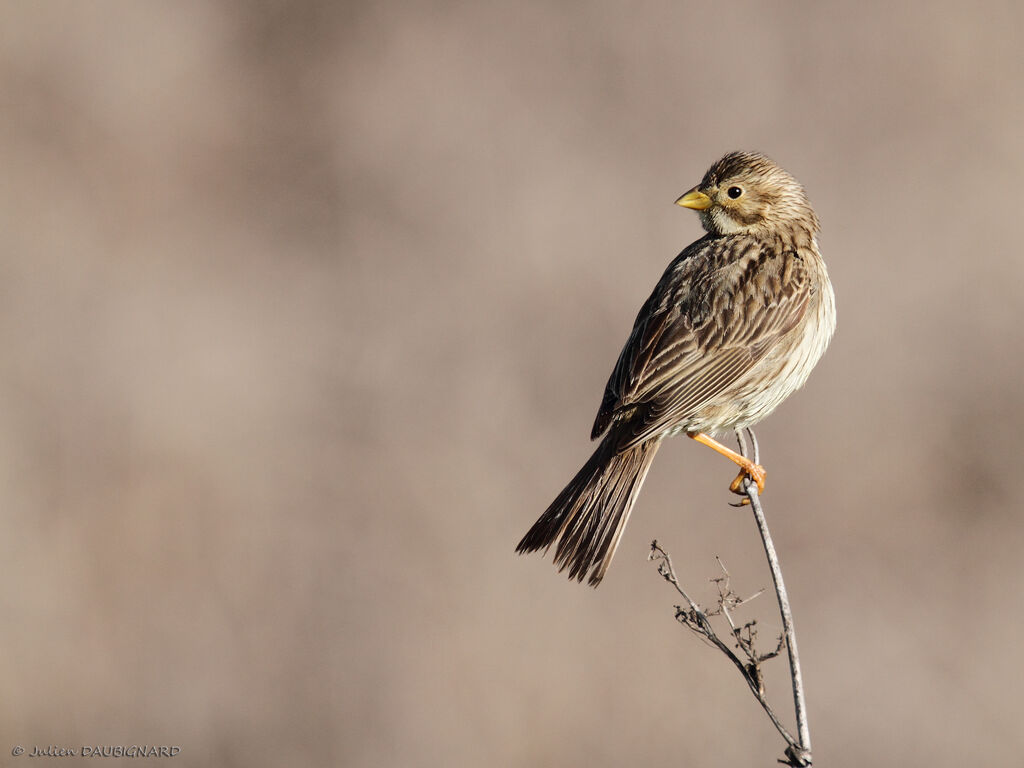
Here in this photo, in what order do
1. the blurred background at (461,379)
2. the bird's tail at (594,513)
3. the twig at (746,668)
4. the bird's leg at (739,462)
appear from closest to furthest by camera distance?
the twig at (746,668), the bird's tail at (594,513), the bird's leg at (739,462), the blurred background at (461,379)

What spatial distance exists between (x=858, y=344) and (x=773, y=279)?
18.2ft

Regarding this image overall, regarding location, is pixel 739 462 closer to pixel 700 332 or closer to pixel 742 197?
pixel 700 332

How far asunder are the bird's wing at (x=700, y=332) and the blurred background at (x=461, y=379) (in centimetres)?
407

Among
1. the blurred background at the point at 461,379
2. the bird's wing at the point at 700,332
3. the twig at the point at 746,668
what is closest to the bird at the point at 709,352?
the bird's wing at the point at 700,332

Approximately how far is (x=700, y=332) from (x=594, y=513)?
37.6 inches

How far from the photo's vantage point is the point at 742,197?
604 cm

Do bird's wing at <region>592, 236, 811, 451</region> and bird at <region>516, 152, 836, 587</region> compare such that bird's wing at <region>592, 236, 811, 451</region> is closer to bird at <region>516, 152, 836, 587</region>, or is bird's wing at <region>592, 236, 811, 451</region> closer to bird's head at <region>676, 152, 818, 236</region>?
bird at <region>516, 152, 836, 587</region>

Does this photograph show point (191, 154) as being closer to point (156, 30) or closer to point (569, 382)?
point (156, 30)

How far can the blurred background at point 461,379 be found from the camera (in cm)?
904

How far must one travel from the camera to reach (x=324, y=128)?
1246 centimetres

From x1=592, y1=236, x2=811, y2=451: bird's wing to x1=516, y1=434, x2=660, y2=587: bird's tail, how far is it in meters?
0.13

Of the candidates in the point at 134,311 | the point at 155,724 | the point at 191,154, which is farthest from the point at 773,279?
the point at 191,154

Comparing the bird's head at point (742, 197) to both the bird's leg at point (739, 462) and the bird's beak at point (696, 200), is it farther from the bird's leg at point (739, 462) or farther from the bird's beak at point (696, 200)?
the bird's leg at point (739, 462)

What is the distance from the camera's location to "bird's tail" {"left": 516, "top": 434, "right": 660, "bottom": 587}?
5195mm
